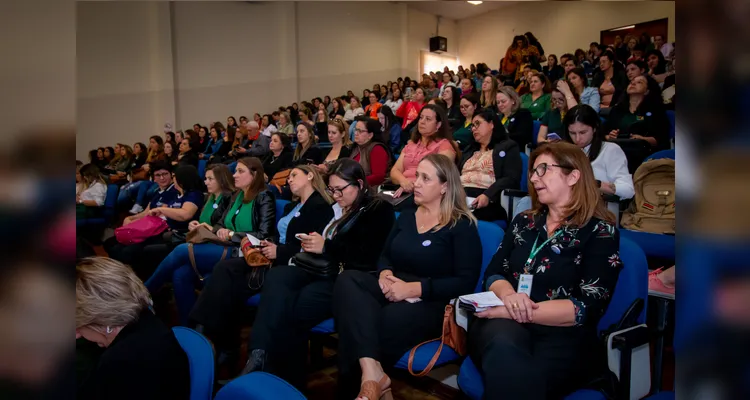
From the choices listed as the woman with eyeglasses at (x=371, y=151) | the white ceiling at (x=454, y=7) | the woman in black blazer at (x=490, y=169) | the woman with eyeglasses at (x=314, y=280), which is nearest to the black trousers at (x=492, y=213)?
the woman in black blazer at (x=490, y=169)

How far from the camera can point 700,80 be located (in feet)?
0.71

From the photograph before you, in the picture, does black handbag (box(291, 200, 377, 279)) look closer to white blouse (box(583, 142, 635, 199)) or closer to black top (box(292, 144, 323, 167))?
white blouse (box(583, 142, 635, 199))

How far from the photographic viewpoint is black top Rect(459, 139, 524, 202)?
3.04m

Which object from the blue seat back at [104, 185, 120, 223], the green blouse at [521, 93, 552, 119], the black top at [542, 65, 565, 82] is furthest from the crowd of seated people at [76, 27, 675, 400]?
the black top at [542, 65, 565, 82]

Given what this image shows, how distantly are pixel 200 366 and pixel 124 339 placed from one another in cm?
18

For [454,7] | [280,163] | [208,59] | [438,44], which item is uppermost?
[454,7]

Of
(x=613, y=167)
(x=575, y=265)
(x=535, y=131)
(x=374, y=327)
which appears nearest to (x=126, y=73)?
(x=535, y=131)

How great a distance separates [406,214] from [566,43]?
1196cm

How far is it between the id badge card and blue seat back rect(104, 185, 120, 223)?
4933 mm

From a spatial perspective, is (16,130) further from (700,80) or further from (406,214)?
(406,214)

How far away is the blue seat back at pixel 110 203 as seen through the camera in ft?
17.7

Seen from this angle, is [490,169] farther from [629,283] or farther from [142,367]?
[142,367]

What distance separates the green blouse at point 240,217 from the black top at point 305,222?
1.39ft

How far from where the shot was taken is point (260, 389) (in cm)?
85
